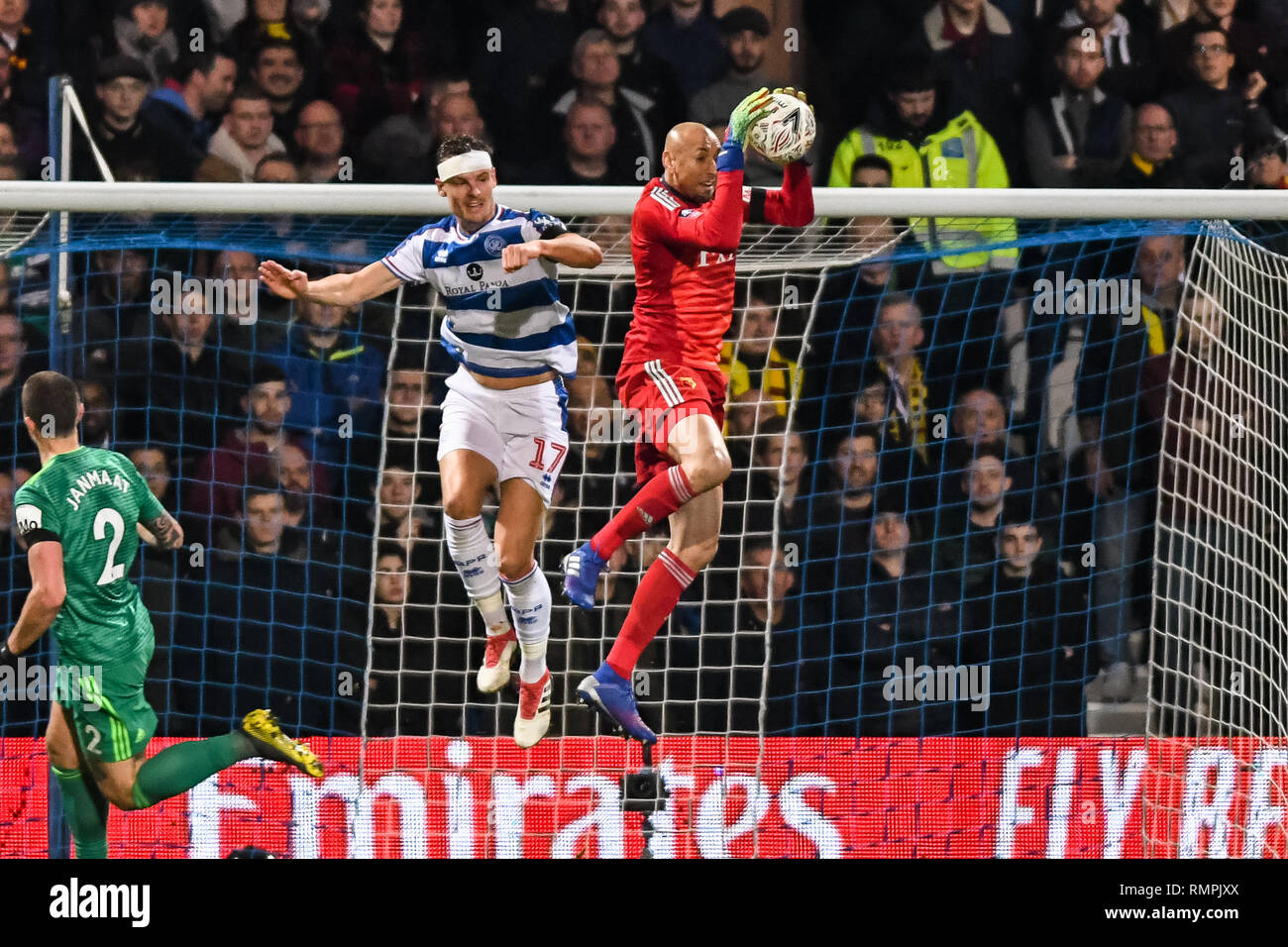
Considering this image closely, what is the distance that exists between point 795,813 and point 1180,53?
12.7 feet

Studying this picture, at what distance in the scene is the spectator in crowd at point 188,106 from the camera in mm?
7258

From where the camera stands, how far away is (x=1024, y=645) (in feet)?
20.6

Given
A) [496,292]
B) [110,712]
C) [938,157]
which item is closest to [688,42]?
[938,157]

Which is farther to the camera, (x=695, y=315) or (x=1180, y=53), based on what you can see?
(x=1180, y=53)

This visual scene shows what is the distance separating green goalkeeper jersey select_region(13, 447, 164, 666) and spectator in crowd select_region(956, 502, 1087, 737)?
9.09ft

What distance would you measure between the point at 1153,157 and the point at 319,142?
3406mm

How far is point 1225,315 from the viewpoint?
606cm

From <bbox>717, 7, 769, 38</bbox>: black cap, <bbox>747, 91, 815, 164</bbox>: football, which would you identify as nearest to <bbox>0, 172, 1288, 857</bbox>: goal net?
<bbox>747, 91, 815, 164</bbox>: football

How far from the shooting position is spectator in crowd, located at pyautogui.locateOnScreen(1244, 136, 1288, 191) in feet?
24.0

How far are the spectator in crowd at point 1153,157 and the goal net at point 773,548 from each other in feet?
3.62

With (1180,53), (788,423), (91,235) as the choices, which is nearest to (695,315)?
(788,423)
